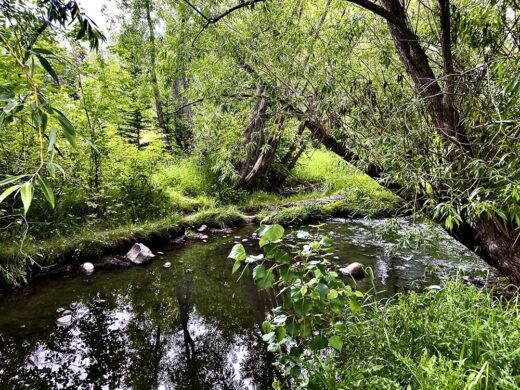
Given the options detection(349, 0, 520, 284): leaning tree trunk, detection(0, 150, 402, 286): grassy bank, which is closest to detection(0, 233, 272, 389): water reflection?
detection(0, 150, 402, 286): grassy bank

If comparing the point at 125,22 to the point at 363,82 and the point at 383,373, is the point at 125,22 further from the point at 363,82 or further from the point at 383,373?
the point at 383,373

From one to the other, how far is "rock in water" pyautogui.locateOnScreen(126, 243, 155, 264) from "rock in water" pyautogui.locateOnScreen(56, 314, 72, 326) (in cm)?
184

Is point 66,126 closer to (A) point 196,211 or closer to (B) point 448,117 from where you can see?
(B) point 448,117

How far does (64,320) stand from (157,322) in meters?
1.13

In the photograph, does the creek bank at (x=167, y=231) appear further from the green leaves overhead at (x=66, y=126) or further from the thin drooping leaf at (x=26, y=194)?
the thin drooping leaf at (x=26, y=194)

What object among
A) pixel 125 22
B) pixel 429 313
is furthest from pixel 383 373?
Answer: pixel 125 22

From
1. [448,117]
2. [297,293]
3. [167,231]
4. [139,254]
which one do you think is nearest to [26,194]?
[297,293]

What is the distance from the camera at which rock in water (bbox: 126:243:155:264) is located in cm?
595

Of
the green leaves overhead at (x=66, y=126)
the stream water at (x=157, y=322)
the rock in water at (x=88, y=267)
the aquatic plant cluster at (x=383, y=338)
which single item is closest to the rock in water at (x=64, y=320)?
the stream water at (x=157, y=322)

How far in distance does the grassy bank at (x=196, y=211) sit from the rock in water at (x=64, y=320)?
807 mm

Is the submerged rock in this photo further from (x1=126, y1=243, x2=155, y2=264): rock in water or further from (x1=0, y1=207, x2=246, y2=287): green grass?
(x1=0, y1=207, x2=246, y2=287): green grass

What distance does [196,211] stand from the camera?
8.66 meters

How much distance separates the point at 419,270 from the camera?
17.4 ft

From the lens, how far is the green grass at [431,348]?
1.64m
